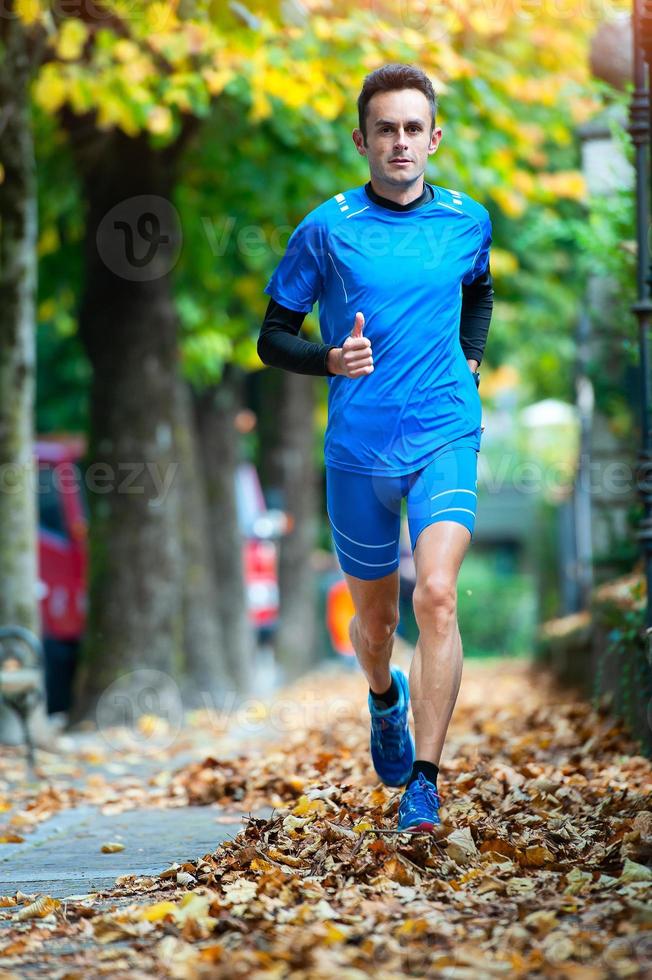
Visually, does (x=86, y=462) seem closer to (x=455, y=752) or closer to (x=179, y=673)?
(x=179, y=673)

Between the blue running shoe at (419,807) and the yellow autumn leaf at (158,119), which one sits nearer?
the blue running shoe at (419,807)

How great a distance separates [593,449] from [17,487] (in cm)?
404

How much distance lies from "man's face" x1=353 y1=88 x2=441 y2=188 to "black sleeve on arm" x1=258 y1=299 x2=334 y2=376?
0.53 m

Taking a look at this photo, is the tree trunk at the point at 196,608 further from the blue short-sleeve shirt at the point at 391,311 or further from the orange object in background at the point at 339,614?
the blue short-sleeve shirt at the point at 391,311

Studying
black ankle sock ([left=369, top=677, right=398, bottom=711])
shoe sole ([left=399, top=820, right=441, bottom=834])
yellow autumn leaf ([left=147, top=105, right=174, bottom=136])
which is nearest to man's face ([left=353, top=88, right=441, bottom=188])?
black ankle sock ([left=369, top=677, right=398, bottom=711])

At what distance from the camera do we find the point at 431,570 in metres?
4.87

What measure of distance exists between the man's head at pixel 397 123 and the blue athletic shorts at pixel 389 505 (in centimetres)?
90

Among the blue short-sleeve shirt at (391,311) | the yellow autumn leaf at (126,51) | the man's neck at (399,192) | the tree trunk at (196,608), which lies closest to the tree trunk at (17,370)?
the yellow autumn leaf at (126,51)

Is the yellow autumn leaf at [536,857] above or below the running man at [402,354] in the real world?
below

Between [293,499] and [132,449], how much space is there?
6.71 m

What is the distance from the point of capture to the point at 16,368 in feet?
32.2

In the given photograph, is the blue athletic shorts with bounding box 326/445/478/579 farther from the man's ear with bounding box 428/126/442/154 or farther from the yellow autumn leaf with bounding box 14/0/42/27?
the yellow autumn leaf with bounding box 14/0/42/27

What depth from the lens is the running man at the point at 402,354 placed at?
4919 millimetres

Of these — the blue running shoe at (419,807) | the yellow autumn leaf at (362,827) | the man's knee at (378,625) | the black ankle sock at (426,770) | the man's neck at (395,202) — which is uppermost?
the man's neck at (395,202)
